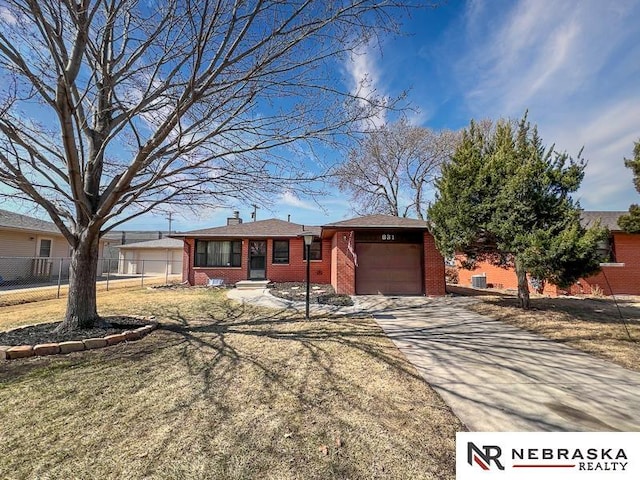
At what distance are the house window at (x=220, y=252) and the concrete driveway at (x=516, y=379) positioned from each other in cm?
1061

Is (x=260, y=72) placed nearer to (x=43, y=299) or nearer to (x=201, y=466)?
(x=201, y=466)

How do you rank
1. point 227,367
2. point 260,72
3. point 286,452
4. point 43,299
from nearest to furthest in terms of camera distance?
1. point 286,452
2. point 227,367
3. point 260,72
4. point 43,299

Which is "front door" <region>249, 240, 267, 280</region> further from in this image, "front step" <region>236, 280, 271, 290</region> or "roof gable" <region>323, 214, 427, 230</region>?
"roof gable" <region>323, 214, 427, 230</region>

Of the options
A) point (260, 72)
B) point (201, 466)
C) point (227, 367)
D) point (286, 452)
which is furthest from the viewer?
point (260, 72)

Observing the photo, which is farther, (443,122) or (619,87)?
(443,122)

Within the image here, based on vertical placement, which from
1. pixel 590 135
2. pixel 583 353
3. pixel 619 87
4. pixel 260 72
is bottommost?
pixel 583 353

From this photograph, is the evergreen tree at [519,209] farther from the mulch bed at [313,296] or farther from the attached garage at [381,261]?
the mulch bed at [313,296]

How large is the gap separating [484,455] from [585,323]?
6.63m

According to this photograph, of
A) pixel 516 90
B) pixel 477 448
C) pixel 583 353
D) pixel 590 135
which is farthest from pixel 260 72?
pixel 590 135

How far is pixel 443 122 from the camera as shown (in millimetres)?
10352

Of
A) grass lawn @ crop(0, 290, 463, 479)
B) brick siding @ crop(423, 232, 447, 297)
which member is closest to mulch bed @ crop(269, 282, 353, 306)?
brick siding @ crop(423, 232, 447, 297)

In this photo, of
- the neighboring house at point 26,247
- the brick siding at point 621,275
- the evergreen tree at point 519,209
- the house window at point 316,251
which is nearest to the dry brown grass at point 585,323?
the evergreen tree at point 519,209

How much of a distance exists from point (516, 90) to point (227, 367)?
10.4 m

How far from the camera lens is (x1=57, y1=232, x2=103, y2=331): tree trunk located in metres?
5.15
